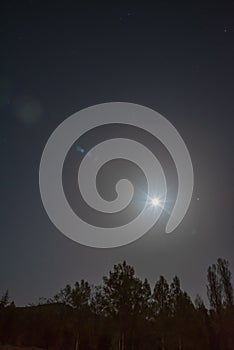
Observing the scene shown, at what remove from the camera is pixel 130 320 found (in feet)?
87.6

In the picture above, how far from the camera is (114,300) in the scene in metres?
26.7

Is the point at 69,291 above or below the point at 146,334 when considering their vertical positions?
above

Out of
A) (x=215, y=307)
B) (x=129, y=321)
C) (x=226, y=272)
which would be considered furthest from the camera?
(x=226, y=272)

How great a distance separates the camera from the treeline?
2722 centimetres

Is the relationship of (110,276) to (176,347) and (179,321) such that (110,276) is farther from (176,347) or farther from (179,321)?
(176,347)

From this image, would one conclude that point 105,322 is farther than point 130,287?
Yes

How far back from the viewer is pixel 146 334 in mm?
32094

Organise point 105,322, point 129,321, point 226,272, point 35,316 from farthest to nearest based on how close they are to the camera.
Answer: point 35,316
point 226,272
point 105,322
point 129,321

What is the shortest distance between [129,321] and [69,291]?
977 cm

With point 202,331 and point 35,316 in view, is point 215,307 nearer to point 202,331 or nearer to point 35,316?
point 202,331

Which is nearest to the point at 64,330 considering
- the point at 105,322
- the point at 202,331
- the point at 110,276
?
the point at 105,322

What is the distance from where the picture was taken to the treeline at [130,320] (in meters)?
27.2

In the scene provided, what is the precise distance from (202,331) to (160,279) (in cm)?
733

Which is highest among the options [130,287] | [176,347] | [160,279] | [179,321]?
[160,279]
